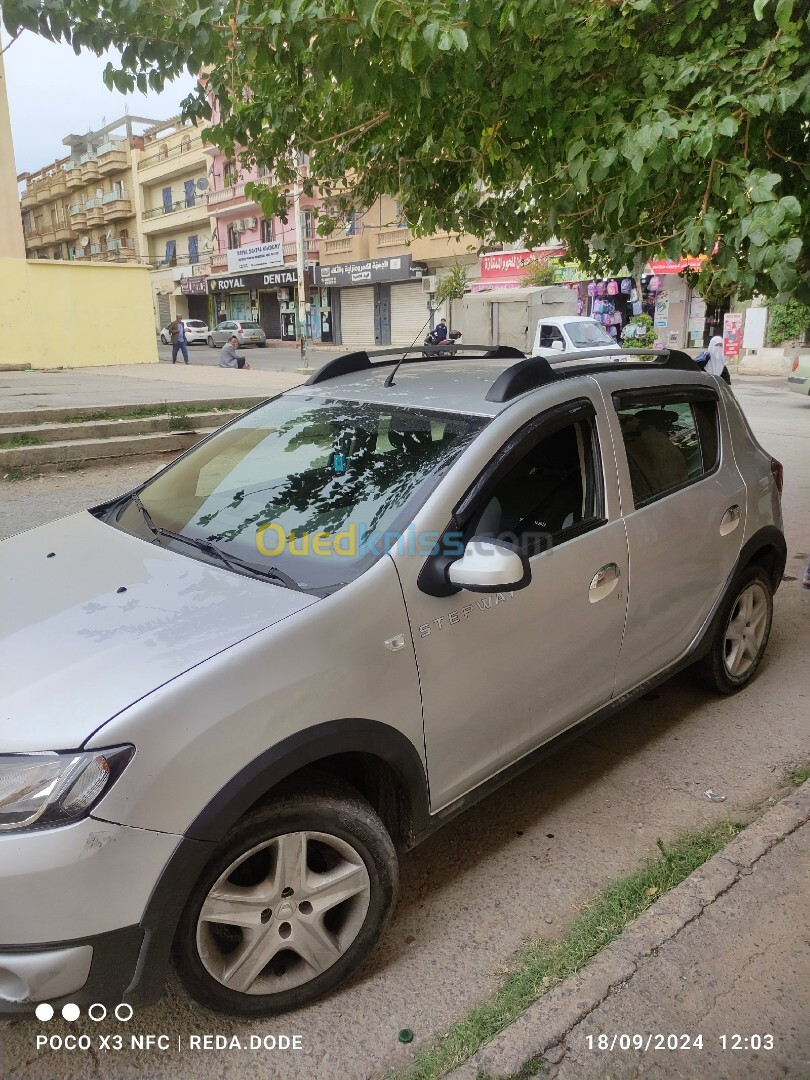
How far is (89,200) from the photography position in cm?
5672

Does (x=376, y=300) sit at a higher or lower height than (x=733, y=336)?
higher

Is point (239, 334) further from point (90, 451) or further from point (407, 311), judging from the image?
point (90, 451)

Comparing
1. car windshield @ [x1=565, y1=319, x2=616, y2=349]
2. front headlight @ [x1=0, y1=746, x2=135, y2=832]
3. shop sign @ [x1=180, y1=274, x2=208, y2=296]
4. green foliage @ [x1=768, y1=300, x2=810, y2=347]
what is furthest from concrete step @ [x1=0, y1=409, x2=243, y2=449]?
shop sign @ [x1=180, y1=274, x2=208, y2=296]

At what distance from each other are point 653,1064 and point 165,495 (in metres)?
2.45

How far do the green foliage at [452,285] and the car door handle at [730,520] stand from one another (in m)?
28.2

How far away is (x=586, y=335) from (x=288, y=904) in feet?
58.6

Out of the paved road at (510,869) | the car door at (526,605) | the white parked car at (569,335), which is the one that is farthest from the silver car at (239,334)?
the car door at (526,605)

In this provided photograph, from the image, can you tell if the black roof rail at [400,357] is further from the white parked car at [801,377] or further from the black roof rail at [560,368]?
the white parked car at [801,377]

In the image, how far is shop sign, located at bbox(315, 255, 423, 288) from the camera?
3528cm

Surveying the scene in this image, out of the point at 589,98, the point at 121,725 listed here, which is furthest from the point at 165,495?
the point at 589,98

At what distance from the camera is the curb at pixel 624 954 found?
195 centimetres

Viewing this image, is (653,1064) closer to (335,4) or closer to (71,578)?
(71,578)

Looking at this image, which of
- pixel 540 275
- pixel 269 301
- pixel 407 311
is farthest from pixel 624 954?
pixel 269 301

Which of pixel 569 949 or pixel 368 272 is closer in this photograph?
pixel 569 949
